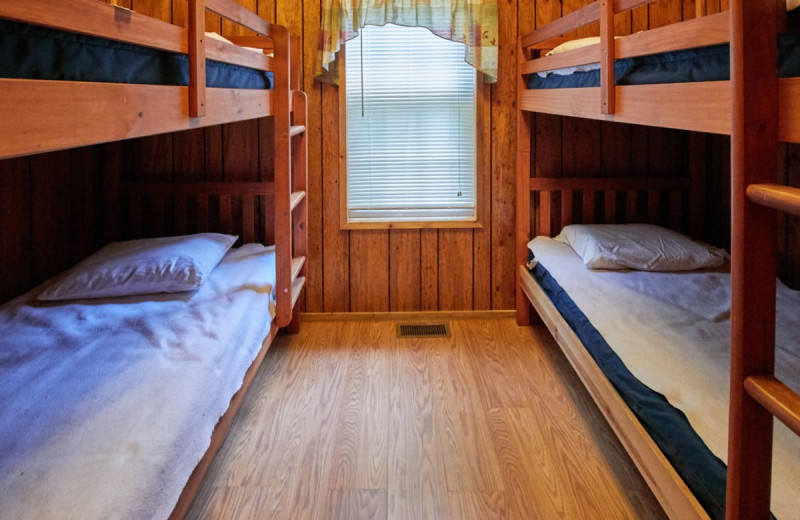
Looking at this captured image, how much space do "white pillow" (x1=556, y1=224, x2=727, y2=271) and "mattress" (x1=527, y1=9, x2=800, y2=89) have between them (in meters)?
0.82

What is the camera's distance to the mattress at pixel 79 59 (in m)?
1.08

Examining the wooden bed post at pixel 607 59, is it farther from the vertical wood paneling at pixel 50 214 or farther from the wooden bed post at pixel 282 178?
the vertical wood paneling at pixel 50 214

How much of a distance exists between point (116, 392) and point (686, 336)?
1.51 m

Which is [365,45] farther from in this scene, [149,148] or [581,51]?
[581,51]

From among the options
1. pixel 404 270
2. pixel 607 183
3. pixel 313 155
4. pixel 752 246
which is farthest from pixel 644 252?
pixel 752 246

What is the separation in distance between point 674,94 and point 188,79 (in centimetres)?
116

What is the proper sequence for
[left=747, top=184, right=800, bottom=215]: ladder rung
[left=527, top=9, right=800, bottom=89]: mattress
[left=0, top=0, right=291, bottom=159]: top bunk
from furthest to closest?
[left=527, top=9, right=800, bottom=89]: mattress < [left=0, top=0, right=291, bottom=159]: top bunk < [left=747, top=184, right=800, bottom=215]: ladder rung

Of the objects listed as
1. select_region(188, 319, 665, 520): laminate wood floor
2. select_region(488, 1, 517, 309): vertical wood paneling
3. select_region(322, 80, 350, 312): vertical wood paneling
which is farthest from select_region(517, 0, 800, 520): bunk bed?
select_region(322, 80, 350, 312): vertical wood paneling

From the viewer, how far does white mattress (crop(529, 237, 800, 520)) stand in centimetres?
140

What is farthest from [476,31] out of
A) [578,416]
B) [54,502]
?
[54,502]

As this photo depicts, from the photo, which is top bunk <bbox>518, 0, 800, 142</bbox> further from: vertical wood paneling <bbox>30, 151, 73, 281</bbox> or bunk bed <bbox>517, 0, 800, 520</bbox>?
vertical wood paneling <bbox>30, 151, 73, 281</bbox>

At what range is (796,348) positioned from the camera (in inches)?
72.9

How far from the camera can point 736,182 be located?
1.08m

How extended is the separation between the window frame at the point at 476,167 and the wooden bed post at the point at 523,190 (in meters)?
0.17
